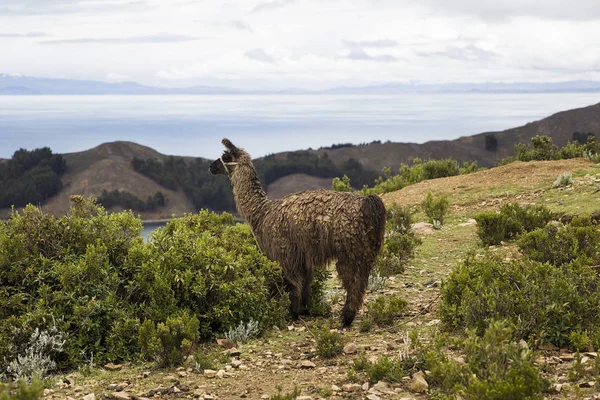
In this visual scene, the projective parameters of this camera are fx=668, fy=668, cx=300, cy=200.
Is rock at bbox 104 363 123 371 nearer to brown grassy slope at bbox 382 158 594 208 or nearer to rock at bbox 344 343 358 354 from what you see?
rock at bbox 344 343 358 354

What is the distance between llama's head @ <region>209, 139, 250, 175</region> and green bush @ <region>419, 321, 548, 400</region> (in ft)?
15.3

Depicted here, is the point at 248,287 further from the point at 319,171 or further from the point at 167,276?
the point at 319,171

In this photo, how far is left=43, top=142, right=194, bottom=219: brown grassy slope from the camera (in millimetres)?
46438

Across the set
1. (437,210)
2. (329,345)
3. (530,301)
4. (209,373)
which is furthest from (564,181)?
(209,373)

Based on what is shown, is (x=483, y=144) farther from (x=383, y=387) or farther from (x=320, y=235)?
(x=383, y=387)

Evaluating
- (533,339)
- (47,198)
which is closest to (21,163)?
(47,198)

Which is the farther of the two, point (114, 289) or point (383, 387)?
point (114, 289)

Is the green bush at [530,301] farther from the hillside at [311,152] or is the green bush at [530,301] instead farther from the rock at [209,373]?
the hillside at [311,152]

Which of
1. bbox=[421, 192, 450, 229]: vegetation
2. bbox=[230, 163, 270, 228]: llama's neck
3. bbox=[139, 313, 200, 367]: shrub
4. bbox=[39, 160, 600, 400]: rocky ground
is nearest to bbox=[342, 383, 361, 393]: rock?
bbox=[39, 160, 600, 400]: rocky ground

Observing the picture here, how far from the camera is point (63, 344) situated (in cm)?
694

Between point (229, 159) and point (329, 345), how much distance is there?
3729 millimetres

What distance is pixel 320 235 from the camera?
8.16m

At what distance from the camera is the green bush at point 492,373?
15.6 feet

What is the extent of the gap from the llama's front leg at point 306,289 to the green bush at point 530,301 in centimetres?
188
